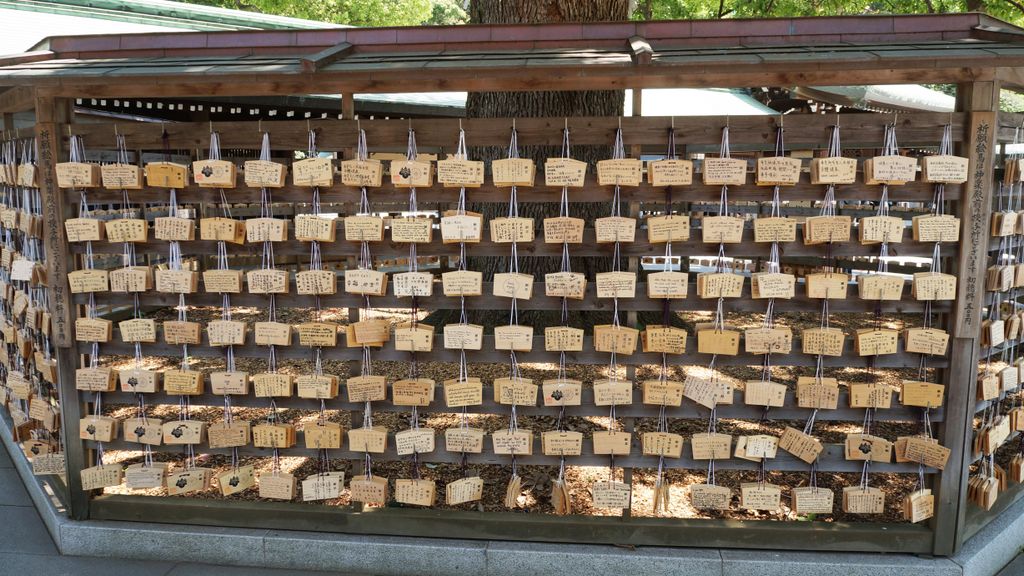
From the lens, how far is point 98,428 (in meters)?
4.25

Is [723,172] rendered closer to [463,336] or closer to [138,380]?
[463,336]

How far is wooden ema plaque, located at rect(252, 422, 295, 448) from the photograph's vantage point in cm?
412

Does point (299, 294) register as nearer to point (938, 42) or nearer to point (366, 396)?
point (366, 396)

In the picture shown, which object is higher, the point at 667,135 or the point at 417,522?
the point at 667,135

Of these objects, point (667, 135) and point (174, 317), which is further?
point (174, 317)

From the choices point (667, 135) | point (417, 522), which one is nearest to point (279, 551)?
point (417, 522)

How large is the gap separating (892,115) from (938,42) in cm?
44

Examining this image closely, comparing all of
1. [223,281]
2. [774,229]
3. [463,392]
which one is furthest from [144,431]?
[774,229]

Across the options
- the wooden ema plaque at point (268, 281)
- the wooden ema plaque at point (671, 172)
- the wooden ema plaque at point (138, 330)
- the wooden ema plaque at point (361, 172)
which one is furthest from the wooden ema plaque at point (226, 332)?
the wooden ema plaque at point (671, 172)

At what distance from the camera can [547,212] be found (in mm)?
6711

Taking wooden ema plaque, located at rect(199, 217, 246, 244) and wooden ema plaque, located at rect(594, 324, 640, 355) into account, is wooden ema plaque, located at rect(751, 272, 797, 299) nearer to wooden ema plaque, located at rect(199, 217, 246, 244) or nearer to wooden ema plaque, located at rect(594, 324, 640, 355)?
wooden ema plaque, located at rect(594, 324, 640, 355)

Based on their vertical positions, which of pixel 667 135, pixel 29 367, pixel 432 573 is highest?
pixel 667 135

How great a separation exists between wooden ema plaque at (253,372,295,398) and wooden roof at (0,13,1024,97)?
5.05 feet

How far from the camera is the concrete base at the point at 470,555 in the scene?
3883 millimetres
